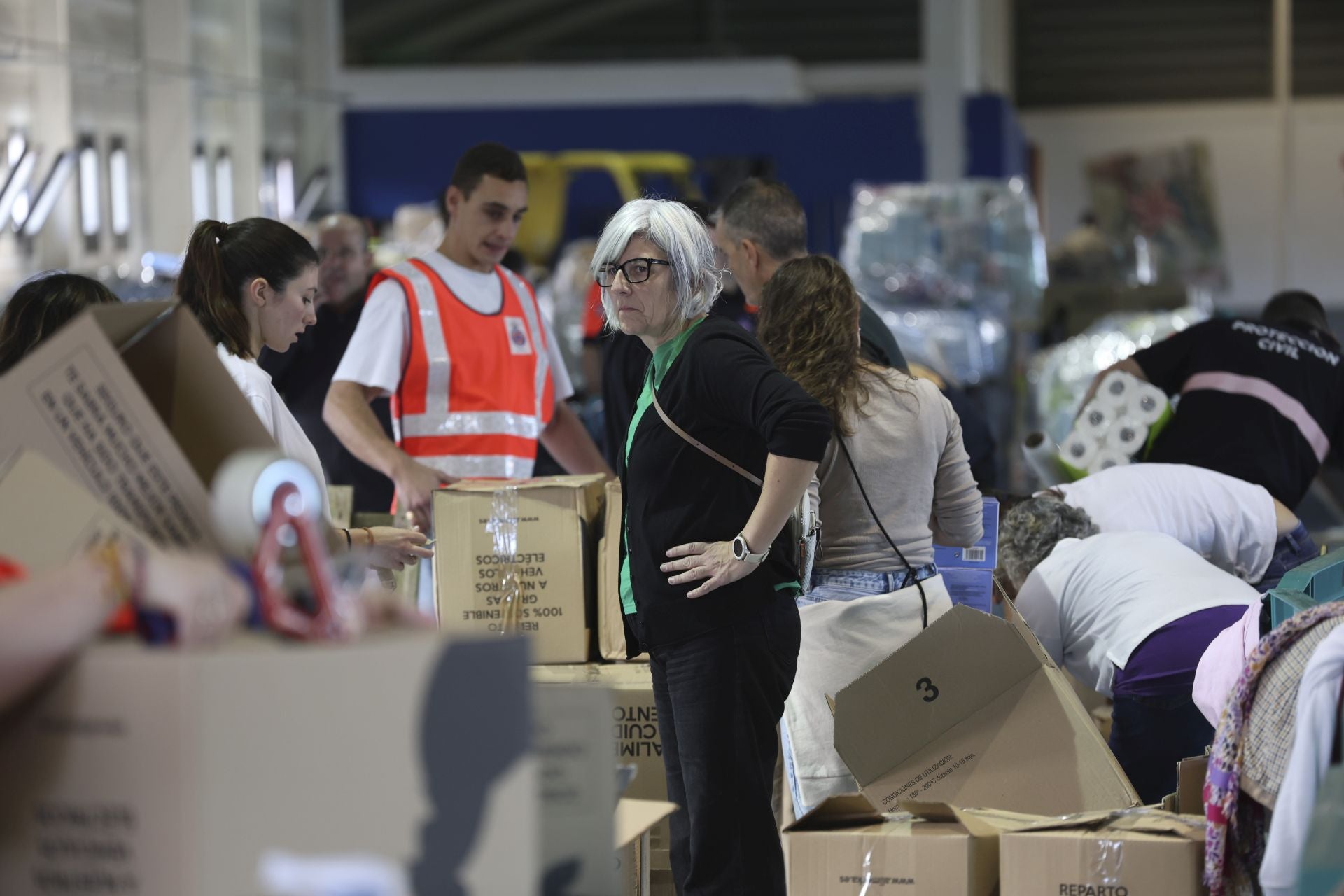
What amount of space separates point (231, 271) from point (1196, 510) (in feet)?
7.29

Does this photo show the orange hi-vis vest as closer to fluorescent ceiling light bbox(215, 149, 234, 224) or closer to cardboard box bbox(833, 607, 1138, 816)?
cardboard box bbox(833, 607, 1138, 816)

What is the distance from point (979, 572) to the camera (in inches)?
130

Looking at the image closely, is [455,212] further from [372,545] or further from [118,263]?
[118,263]

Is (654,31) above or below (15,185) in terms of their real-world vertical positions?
above

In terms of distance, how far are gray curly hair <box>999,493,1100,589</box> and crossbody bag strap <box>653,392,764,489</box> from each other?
46.4 inches

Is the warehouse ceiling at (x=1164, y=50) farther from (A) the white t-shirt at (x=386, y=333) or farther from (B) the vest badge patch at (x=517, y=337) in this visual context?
(A) the white t-shirt at (x=386, y=333)

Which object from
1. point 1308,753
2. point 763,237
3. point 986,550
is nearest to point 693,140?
point 763,237

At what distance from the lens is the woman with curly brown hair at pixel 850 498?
290cm

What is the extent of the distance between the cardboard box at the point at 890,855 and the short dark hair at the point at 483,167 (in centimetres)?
185

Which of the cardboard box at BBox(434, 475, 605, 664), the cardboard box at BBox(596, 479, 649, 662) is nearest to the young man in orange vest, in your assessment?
the cardboard box at BBox(434, 475, 605, 664)

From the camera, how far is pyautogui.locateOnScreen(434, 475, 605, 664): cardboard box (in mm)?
3154

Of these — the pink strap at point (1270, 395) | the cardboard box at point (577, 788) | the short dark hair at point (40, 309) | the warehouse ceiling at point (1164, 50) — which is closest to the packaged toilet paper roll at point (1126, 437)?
the pink strap at point (1270, 395)

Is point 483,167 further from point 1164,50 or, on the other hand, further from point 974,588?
point 1164,50

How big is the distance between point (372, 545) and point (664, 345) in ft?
1.86
